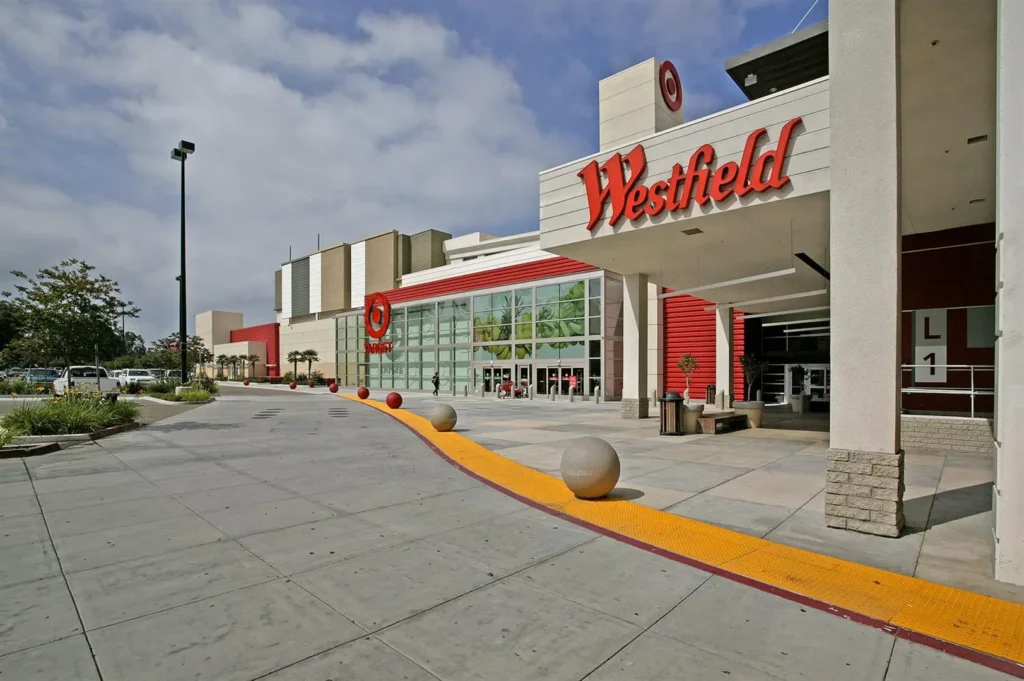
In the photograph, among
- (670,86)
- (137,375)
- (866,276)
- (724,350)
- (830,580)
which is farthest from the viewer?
(137,375)

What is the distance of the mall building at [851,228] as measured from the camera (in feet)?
19.3

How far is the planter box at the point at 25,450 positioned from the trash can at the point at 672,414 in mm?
14269

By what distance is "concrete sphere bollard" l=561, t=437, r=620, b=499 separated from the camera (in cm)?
735

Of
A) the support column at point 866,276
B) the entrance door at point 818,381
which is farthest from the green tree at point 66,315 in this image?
the entrance door at point 818,381

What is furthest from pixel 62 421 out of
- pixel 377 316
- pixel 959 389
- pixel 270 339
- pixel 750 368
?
pixel 270 339

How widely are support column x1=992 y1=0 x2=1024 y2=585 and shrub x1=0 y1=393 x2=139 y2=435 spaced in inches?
688

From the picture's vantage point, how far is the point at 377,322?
57.3m

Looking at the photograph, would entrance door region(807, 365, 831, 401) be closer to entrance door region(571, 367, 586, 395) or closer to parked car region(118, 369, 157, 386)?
entrance door region(571, 367, 586, 395)

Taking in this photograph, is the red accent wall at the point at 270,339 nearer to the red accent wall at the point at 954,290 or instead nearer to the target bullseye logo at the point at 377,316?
the target bullseye logo at the point at 377,316

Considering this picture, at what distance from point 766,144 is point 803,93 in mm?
1059

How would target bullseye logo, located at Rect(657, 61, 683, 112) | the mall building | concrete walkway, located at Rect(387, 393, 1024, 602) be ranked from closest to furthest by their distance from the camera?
concrete walkway, located at Rect(387, 393, 1024, 602)
the mall building
target bullseye logo, located at Rect(657, 61, 683, 112)

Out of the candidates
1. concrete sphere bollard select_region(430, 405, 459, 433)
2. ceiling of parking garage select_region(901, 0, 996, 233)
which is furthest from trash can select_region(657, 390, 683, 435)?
ceiling of parking garage select_region(901, 0, 996, 233)

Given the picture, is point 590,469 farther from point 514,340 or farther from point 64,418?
point 514,340

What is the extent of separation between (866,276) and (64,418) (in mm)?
17400
